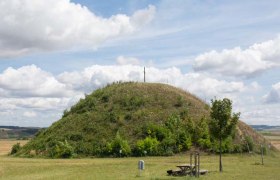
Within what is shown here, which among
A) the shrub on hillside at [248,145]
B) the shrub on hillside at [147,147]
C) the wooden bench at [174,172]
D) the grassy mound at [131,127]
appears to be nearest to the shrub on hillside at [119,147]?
the grassy mound at [131,127]

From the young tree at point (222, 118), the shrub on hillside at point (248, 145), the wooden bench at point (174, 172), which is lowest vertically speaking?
the wooden bench at point (174, 172)

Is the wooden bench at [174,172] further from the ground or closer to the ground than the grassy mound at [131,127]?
closer to the ground

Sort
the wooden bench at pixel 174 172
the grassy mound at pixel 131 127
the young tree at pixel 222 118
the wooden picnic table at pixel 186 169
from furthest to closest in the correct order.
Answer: the grassy mound at pixel 131 127
the young tree at pixel 222 118
the wooden picnic table at pixel 186 169
the wooden bench at pixel 174 172

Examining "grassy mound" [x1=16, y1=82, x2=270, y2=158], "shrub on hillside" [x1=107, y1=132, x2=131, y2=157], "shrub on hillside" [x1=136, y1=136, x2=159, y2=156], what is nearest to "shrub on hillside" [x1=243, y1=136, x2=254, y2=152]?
"grassy mound" [x1=16, y1=82, x2=270, y2=158]

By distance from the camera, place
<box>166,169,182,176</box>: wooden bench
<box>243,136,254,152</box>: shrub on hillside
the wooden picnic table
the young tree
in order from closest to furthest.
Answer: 1. <box>166,169,182,176</box>: wooden bench
2. the wooden picnic table
3. the young tree
4. <box>243,136,254,152</box>: shrub on hillside

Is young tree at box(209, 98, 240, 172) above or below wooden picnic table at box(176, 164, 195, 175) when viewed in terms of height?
above

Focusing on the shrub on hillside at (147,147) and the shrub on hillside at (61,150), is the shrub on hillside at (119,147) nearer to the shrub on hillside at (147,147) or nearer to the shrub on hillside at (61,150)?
the shrub on hillside at (147,147)

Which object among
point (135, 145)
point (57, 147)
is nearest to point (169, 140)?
point (135, 145)

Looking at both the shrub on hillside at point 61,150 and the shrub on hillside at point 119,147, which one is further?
the shrub on hillside at point 61,150

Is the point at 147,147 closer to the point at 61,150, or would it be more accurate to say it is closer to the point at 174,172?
the point at 61,150

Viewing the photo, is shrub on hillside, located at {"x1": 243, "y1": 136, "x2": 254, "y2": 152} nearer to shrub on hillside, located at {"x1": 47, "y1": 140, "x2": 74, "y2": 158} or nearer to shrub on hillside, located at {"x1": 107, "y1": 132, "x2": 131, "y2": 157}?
shrub on hillside, located at {"x1": 107, "y1": 132, "x2": 131, "y2": 157}

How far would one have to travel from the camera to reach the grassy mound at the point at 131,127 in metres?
54.8

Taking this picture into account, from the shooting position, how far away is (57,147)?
2175 inches

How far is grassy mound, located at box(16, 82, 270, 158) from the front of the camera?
180 ft
